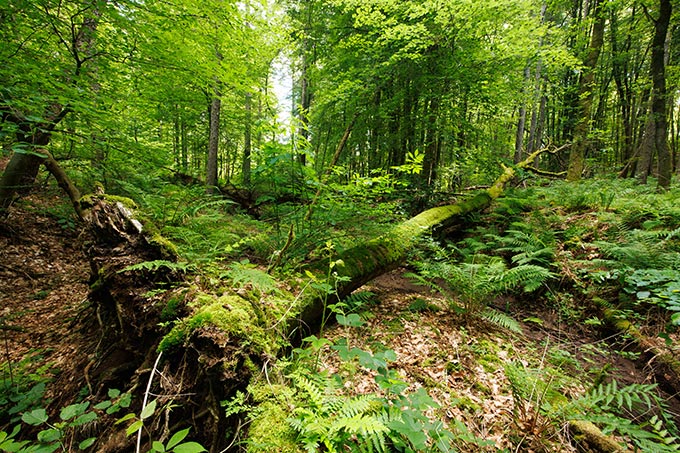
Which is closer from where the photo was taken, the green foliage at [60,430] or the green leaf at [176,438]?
the green leaf at [176,438]

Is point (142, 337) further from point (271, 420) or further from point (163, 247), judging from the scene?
point (271, 420)

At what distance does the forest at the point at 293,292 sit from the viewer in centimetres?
173

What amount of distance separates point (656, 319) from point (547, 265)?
146 cm

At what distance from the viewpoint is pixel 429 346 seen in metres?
3.20

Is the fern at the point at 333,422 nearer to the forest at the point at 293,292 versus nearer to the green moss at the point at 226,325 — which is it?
the forest at the point at 293,292

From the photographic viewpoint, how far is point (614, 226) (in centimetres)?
490

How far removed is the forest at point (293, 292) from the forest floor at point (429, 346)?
30 mm

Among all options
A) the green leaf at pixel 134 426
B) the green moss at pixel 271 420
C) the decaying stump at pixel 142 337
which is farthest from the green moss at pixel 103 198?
the green moss at pixel 271 420

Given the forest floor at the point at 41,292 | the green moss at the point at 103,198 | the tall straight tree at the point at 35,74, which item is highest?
the tall straight tree at the point at 35,74

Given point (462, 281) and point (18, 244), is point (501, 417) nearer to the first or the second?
point (462, 281)

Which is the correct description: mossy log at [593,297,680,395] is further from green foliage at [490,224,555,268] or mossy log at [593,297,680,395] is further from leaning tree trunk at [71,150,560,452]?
leaning tree trunk at [71,150,560,452]

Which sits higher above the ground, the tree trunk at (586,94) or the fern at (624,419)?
the tree trunk at (586,94)

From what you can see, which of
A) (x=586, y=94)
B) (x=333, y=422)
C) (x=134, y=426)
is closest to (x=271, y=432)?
(x=333, y=422)

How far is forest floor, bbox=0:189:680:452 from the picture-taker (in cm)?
235
